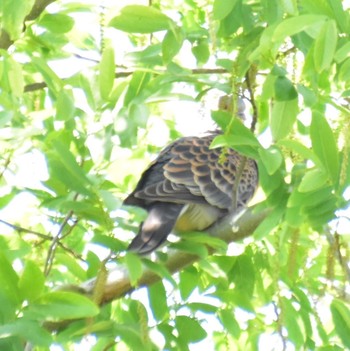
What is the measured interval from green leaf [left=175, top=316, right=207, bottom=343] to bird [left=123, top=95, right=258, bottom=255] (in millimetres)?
421

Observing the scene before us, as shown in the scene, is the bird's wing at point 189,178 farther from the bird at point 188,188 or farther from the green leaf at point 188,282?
the green leaf at point 188,282

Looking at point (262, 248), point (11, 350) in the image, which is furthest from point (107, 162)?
point (11, 350)

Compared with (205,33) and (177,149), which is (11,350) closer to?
(205,33)

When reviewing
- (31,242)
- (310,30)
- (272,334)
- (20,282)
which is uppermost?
(310,30)

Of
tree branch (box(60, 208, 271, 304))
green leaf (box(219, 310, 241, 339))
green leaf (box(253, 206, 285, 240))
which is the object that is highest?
green leaf (box(253, 206, 285, 240))

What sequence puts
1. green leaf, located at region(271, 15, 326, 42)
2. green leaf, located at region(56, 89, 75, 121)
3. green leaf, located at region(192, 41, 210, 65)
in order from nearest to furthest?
green leaf, located at region(271, 15, 326, 42) < green leaf, located at region(56, 89, 75, 121) < green leaf, located at region(192, 41, 210, 65)

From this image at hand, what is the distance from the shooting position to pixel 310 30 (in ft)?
7.78

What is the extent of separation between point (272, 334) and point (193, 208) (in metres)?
0.66

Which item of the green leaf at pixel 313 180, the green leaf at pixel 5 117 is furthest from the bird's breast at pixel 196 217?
the green leaf at pixel 313 180

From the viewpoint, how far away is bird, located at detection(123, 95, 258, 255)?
12.2ft

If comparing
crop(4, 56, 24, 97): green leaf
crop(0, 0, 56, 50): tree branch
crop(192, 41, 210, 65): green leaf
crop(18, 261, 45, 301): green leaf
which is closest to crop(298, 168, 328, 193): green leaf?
crop(18, 261, 45, 301): green leaf

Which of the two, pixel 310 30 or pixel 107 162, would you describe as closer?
pixel 310 30

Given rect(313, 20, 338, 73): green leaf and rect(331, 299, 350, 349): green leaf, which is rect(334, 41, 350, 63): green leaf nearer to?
rect(313, 20, 338, 73): green leaf

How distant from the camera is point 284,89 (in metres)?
2.59
